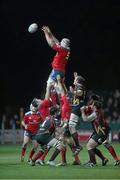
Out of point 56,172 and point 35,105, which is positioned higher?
point 35,105

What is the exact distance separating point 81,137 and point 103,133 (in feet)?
73.2

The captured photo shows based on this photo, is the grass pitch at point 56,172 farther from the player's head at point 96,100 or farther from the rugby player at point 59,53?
the rugby player at point 59,53

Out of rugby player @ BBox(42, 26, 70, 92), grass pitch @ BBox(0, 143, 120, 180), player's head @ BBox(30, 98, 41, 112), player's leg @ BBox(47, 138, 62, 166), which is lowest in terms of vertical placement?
grass pitch @ BBox(0, 143, 120, 180)

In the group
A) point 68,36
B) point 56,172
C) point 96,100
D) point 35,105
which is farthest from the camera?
point 68,36

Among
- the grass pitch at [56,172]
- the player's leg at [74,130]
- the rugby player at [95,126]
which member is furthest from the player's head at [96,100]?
the grass pitch at [56,172]

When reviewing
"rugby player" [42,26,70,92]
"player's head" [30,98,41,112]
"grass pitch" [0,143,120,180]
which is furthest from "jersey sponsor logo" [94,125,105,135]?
"player's head" [30,98,41,112]

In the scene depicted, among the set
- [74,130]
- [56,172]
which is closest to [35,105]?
[74,130]

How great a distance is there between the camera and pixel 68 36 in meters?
49.1

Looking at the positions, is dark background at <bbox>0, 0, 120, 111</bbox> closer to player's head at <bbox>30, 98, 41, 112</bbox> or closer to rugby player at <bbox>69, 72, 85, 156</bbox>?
player's head at <bbox>30, 98, 41, 112</bbox>

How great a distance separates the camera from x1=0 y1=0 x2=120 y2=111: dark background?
48969 mm

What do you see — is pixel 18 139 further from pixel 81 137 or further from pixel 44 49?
pixel 44 49

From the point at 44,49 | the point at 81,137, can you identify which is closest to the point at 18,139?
the point at 81,137

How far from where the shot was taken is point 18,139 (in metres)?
43.0

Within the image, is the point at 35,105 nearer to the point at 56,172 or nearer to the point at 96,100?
the point at 96,100
